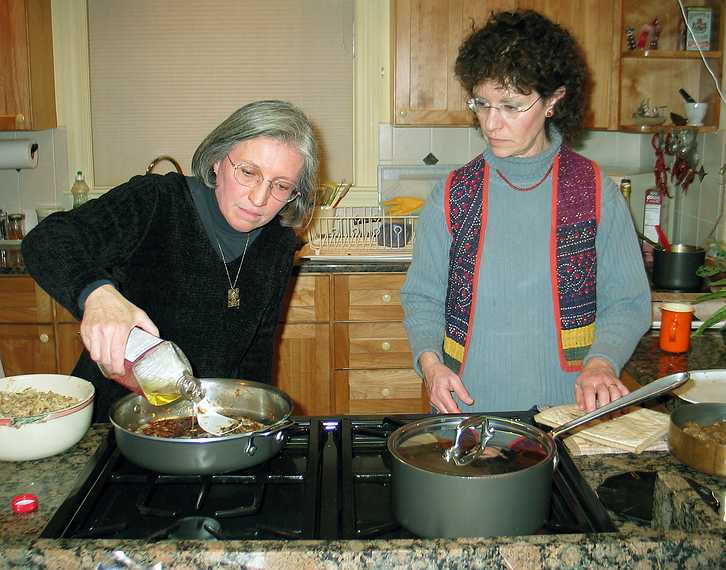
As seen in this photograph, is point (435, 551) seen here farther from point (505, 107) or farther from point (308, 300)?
point (308, 300)

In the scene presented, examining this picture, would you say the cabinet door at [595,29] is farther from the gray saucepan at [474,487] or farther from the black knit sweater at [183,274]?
the gray saucepan at [474,487]

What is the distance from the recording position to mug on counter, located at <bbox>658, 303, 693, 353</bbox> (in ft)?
6.20

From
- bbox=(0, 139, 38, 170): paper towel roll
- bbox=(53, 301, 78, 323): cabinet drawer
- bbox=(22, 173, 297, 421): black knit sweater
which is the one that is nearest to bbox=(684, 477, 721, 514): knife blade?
bbox=(22, 173, 297, 421): black knit sweater

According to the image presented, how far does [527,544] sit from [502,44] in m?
1.11

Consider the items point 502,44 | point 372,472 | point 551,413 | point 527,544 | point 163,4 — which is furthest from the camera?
point 163,4

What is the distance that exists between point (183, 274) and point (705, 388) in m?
1.07

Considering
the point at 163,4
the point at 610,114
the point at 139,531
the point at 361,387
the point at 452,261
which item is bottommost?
the point at 361,387

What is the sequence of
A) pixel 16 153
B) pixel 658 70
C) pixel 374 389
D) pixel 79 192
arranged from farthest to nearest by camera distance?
pixel 79 192, pixel 16 153, pixel 658 70, pixel 374 389

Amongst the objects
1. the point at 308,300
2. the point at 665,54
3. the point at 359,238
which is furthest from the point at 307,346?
the point at 665,54

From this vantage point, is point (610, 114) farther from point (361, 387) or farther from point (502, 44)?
point (502, 44)

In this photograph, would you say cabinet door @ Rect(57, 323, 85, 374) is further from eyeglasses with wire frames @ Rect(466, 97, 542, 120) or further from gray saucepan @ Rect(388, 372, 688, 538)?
gray saucepan @ Rect(388, 372, 688, 538)

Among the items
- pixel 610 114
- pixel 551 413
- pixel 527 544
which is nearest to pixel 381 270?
pixel 610 114

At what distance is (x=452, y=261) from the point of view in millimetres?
1753

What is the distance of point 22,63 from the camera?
10.7ft
